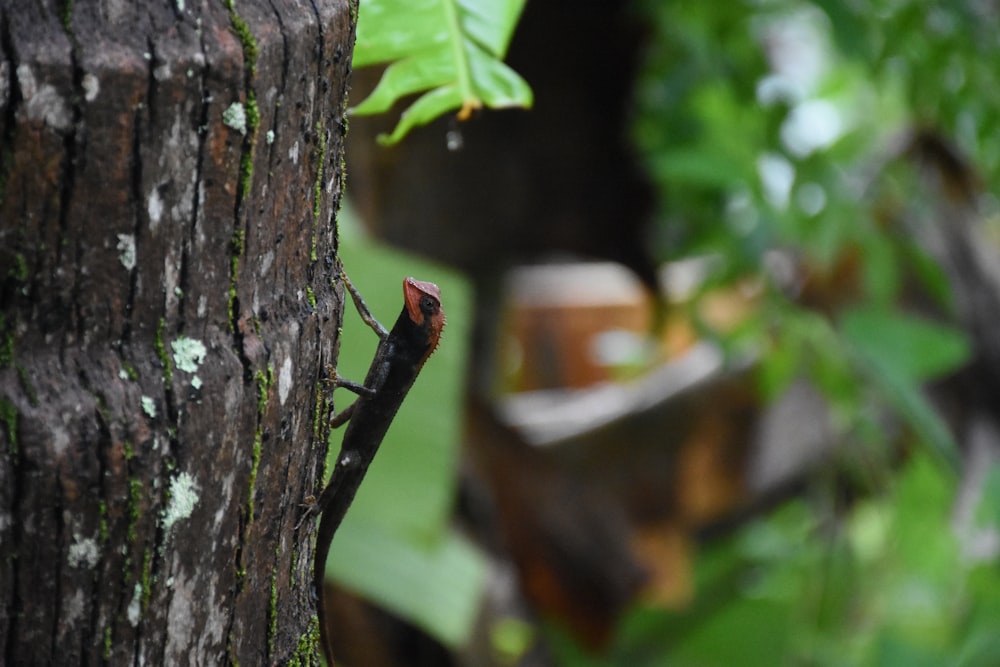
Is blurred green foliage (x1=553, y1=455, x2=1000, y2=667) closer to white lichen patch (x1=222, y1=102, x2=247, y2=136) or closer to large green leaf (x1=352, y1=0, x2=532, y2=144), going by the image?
large green leaf (x1=352, y1=0, x2=532, y2=144)

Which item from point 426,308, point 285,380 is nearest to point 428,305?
point 426,308

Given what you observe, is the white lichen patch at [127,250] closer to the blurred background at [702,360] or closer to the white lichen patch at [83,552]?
the white lichen patch at [83,552]

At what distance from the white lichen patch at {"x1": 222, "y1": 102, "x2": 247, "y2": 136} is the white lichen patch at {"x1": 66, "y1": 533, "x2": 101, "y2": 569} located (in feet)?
1.27

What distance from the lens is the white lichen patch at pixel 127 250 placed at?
0.89 meters

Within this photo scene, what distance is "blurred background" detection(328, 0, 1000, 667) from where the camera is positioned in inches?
109

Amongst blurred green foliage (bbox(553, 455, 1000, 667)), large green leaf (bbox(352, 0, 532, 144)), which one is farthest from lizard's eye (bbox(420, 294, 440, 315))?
blurred green foliage (bbox(553, 455, 1000, 667))

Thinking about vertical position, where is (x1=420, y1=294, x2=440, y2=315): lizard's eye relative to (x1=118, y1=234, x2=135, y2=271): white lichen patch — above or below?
below

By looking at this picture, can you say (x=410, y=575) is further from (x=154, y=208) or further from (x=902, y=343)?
(x=154, y=208)

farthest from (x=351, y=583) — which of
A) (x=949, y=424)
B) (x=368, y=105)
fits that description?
(x=949, y=424)

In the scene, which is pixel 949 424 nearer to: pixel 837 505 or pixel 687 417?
pixel 837 505

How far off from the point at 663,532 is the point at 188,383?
373 centimetres

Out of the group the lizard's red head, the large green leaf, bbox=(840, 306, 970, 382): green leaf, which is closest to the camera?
the large green leaf

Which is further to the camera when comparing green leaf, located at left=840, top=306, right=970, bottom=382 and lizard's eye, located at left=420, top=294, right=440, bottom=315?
green leaf, located at left=840, top=306, right=970, bottom=382

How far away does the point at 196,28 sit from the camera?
0.88 m
